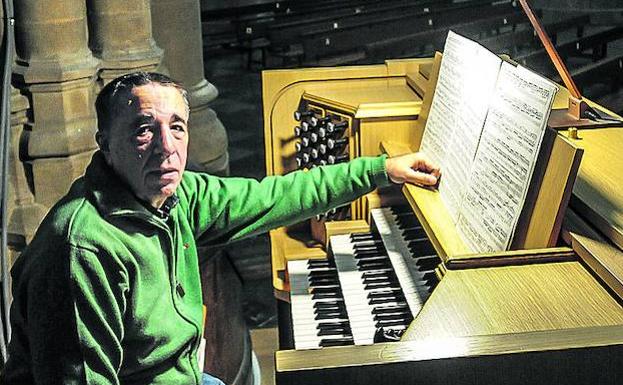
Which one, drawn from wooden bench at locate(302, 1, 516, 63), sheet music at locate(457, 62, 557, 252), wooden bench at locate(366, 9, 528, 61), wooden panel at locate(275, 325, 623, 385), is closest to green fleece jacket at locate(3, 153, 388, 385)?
wooden panel at locate(275, 325, 623, 385)

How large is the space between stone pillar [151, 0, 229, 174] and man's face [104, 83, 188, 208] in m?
2.42

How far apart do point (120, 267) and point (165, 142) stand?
1.01 ft

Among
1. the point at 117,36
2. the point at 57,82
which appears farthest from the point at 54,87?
the point at 117,36

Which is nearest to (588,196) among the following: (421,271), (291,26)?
(421,271)

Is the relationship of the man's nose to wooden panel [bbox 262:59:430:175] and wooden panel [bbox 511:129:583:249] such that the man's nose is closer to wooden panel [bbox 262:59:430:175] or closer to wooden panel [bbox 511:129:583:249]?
wooden panel [bbox 511:129:583:249]

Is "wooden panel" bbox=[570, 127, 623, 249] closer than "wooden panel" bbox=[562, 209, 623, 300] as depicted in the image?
No

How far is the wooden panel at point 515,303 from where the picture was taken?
1.85 meters

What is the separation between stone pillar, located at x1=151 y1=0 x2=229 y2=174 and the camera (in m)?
4.63

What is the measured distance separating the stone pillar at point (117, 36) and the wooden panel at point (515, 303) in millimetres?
2465

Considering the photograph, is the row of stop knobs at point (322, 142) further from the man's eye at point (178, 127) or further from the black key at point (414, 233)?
the man's eye at point (178, 127)

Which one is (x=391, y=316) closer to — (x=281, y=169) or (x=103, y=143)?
(x=103, y=143)

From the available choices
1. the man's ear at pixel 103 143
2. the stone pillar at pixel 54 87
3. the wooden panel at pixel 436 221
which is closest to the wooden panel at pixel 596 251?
the wooden panel at pixel 436 221

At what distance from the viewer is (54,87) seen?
394cm

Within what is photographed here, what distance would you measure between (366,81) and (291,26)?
7110 millimetres
